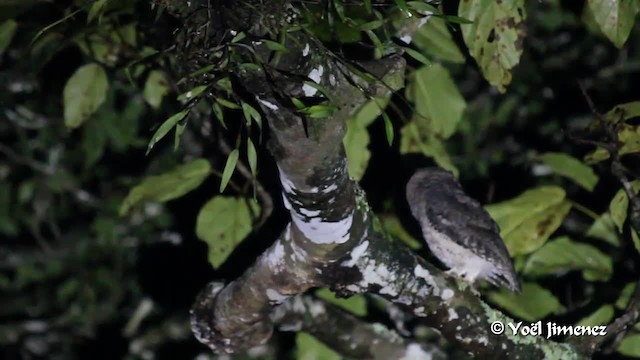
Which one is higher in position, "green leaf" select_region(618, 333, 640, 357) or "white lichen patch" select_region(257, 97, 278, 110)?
"white lichen patch" select_region(257, 97, 278, 110)

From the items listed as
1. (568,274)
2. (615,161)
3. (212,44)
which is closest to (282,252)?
(212,44)

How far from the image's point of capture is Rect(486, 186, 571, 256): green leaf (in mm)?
2377

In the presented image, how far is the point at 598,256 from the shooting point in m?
2.55

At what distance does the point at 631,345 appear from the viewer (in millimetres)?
2404

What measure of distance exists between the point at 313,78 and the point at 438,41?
2.68ft

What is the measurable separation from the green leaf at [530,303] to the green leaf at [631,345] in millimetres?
233

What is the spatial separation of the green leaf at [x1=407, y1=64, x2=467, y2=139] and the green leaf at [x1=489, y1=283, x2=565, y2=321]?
58cm

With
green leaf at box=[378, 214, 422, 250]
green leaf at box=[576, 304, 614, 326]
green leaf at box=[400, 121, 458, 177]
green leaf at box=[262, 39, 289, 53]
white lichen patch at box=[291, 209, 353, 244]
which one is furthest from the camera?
green leaf at box=[378, 214, 422, 250]

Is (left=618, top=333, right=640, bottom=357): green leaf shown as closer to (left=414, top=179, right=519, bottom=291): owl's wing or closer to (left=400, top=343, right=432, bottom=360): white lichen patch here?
(left=414, top=179, right=519, bottom=291): owl's wing

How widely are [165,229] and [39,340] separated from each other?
955 millimetres

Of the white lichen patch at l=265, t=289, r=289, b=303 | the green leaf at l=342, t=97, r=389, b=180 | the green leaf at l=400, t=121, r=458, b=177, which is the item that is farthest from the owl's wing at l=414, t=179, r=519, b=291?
the white lichen patch at l=265, t=289, r=289, b=303

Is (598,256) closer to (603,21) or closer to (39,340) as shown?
(603,21)

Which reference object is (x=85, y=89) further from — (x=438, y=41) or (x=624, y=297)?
(x=624, y=297)

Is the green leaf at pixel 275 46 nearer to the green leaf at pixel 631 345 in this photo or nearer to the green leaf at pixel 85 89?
the green leaf at pixel 85 89
